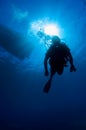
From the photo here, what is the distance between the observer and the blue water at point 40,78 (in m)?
15.5

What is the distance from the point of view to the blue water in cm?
1547

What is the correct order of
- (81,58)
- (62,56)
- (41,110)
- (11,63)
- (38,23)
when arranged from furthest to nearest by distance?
(41,110) < (11,63) < (81,58) < (38,23) < (62,56)

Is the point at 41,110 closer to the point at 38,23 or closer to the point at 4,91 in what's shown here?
the point at 4,91

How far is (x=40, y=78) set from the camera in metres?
28.8

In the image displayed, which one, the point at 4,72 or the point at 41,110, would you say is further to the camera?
the point at 41,110

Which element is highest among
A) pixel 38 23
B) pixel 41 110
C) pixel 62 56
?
pixel 41 110

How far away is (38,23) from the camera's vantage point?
1617 centimetres

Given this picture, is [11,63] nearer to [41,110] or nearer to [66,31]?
[66,31]

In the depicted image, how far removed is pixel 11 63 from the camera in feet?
83.1

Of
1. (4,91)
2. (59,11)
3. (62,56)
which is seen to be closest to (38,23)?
(59,11)

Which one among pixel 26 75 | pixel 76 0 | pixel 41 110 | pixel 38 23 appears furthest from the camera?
pixel 41 110

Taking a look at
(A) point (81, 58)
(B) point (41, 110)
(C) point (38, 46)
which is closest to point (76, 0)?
(C) point (38, 46)

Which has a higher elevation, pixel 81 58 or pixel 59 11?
pixel 81 58

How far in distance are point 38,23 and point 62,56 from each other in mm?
10356
